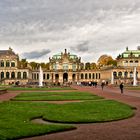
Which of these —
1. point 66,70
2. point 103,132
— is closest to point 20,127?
point 103,132

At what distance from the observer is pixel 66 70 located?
531 feet

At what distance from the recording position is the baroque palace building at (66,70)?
143875mm

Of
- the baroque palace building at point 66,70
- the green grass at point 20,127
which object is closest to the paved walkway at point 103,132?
the green grass at point 20,127

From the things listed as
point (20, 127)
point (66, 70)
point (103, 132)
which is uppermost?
point (66, 70)

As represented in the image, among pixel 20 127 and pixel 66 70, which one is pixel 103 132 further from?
pixel 66 70

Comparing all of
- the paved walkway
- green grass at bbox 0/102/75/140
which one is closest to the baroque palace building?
green grass at bbox 0/102/75/140

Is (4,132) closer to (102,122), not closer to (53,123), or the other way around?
(53,123)

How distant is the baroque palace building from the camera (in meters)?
144

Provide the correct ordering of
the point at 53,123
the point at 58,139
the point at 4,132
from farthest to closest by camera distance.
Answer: the point at 53,123, the point at 4,132, the point at 58,139

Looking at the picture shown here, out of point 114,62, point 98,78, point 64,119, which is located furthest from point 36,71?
point 64,119

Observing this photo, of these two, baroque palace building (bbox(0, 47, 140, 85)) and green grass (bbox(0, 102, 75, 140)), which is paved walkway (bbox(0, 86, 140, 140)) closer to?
green grass (bbox(0, 102, 75, 140))

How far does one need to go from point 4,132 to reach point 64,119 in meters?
5.06

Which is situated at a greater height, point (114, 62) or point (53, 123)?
point (114, 62)

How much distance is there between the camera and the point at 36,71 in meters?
159
